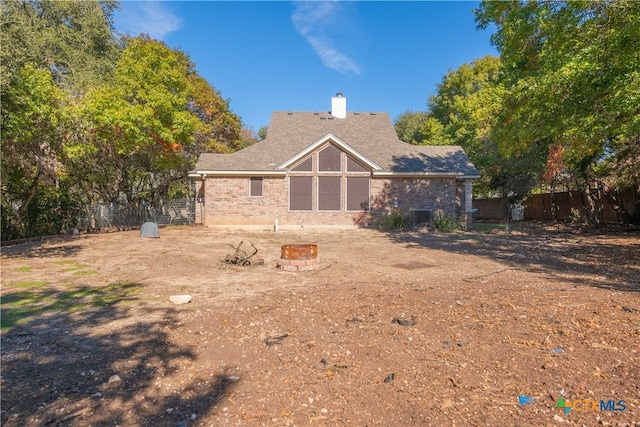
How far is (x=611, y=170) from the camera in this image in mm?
14234

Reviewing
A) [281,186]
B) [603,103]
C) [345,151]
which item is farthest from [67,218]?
[603,103]

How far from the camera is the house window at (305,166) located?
18344 millimetres

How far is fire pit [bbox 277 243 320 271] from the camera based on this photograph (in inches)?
300

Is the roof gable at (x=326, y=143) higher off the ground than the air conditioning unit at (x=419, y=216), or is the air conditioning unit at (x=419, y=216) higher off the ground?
the roof gable at (x=326, y=143)

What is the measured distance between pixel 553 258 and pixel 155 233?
13.3 metres

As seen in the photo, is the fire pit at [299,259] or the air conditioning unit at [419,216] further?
the air conditioning unit at [419,216]

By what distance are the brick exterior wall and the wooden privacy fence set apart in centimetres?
682

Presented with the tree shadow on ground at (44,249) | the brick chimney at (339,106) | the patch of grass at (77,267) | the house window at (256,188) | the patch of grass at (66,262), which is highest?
the brick chimney at (339,106)

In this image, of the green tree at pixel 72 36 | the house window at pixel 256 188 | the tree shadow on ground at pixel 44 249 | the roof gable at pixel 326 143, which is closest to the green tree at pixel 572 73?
the roof gable at pixel 326 143

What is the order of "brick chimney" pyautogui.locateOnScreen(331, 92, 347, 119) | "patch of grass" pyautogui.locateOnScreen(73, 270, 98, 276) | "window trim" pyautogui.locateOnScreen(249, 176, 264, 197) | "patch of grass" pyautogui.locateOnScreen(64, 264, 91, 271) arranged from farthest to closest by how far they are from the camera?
1. "brick chimney" pyautogui.locateOnScreen(331, 92, 347, 119)
2. "window trim" pyautogui.locateOnScreen(249, 176, 264, 197)
3. "patch of grass" pyautogui.locateOnScreen(64, 264, 91, 271)
4. "patch of grass" pyautogui.locateOnScreen(73, 270, 98, 276)

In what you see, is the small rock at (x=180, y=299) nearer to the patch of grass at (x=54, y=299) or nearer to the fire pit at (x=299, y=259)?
the patch of grass at (x=54, y=299)

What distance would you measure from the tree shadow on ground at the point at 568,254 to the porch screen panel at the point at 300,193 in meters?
6.12

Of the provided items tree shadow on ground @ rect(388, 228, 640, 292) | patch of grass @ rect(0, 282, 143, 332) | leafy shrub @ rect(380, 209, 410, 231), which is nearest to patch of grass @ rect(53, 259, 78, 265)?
patch of grass @ rect(0, 282, 143, 332)

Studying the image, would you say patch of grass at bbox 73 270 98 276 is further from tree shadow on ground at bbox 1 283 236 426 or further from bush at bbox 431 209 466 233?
bush at bbox 431 209 466 233
